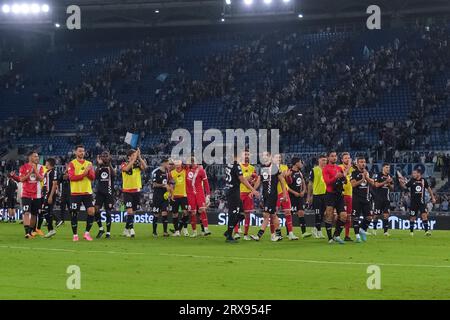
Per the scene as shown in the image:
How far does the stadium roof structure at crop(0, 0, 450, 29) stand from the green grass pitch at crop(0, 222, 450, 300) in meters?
33.5

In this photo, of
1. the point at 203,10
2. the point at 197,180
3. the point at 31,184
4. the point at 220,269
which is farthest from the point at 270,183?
the point at 203,10

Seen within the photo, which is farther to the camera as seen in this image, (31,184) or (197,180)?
(197,180)

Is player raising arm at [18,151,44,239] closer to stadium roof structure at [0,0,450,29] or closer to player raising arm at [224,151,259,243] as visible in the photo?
player raising arm at [224,151,259,243]

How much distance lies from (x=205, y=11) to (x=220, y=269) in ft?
146

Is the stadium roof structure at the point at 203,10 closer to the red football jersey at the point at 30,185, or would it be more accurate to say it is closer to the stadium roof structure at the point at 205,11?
the stadium roof structure at the point at 205,11

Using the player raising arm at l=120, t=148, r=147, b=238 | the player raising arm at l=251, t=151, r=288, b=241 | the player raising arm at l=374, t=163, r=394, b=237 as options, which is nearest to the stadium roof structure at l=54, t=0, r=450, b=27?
the player raising arm at l=374, t=163, r=394, b=237

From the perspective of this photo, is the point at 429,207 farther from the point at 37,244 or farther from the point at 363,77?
the point at 37,244

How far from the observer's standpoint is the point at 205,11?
5862 cm

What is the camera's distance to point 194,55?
201 feet

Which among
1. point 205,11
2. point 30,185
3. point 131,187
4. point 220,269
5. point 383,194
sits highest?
point 205,11

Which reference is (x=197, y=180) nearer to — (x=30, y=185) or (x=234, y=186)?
(x=234, y=186)

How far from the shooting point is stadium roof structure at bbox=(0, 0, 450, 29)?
55406 millimetres
